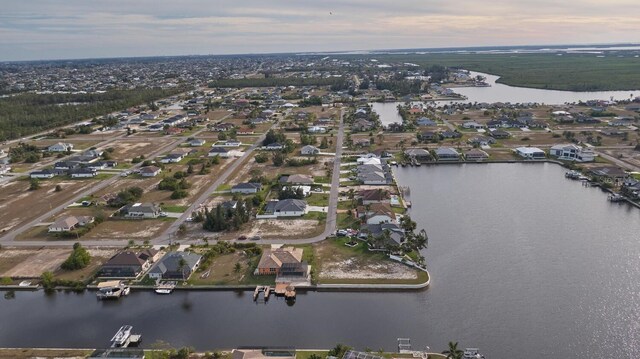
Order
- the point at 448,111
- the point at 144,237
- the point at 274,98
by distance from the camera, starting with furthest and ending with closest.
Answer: the point at 274,98, the point at 448,111, the point at 144,237

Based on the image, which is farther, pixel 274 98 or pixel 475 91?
pixel 475 91

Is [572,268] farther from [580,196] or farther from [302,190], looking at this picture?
[302,190]

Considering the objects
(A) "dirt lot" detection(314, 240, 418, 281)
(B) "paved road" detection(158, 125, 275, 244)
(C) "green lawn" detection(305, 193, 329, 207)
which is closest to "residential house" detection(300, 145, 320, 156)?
(B) "paved road" detection(158, 125, 275, 244)

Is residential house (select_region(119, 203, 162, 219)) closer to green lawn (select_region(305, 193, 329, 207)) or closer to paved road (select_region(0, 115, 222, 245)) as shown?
paved road (select_region(0, 115, 222, 245))

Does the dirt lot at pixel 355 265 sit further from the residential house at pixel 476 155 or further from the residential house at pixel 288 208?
the residential house at pixel 476 155

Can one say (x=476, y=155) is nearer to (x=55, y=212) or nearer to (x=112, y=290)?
(x=112, y=290)

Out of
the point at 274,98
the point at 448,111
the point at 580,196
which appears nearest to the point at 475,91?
the point at 448,111

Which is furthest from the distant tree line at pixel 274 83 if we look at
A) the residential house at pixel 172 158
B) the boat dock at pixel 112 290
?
the boat dock at pixel 112 290
